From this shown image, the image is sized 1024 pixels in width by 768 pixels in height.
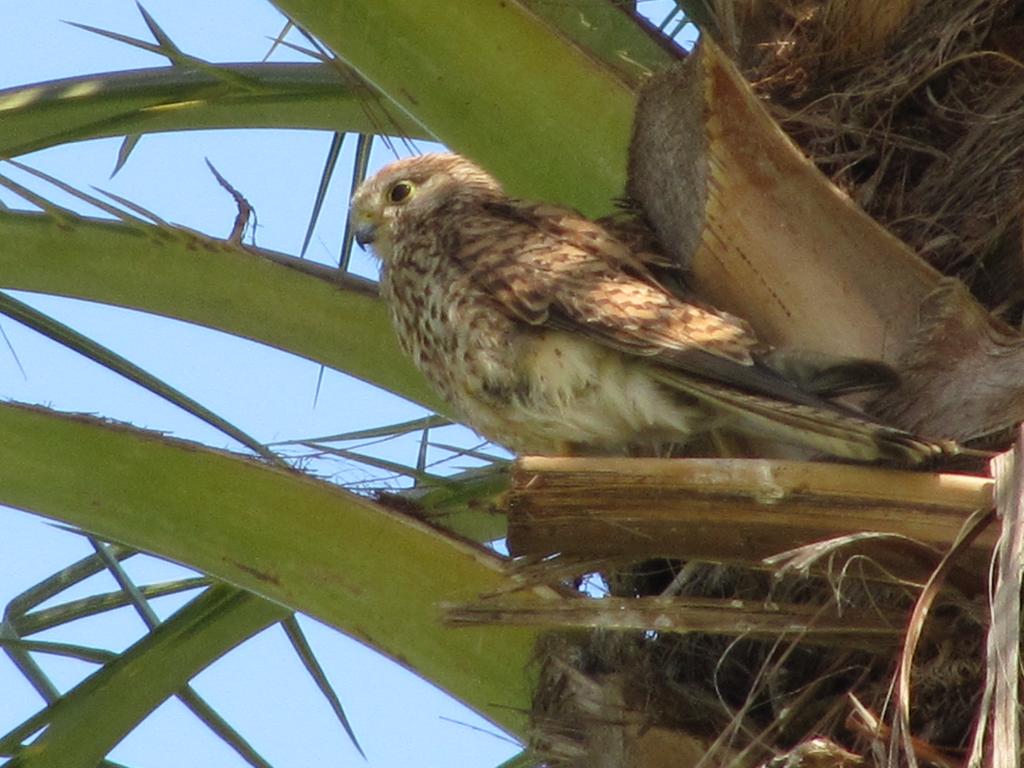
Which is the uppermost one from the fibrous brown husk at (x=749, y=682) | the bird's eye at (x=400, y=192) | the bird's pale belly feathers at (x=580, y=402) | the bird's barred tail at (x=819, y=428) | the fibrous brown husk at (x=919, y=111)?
the bird's eye at (x=400, y=192)

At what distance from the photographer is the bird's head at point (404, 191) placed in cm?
388

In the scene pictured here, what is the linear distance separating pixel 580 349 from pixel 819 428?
573 millimetres

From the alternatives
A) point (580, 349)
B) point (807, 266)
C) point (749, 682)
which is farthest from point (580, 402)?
point (749, 682)

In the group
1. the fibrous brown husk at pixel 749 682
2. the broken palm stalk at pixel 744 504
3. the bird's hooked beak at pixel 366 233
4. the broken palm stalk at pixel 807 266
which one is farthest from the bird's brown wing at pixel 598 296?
the bird's hooked beak at pixel 366 233

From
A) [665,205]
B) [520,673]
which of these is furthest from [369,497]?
[665,205]

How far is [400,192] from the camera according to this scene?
409 centimetres

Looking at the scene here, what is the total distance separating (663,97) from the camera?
10.2 feet

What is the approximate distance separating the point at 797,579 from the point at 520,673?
524 mm

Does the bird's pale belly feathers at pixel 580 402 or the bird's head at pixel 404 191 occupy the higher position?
the bird's head at pixel 404 191

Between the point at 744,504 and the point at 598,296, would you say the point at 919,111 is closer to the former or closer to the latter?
the point at 598,296

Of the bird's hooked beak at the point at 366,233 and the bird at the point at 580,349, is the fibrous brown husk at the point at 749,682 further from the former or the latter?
the bird's hooked beak at the point at 366,233

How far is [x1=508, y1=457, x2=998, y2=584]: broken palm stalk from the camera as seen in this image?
2410 mm

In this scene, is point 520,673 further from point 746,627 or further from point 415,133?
point 415,133

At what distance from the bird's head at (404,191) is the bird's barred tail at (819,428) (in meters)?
1.09
